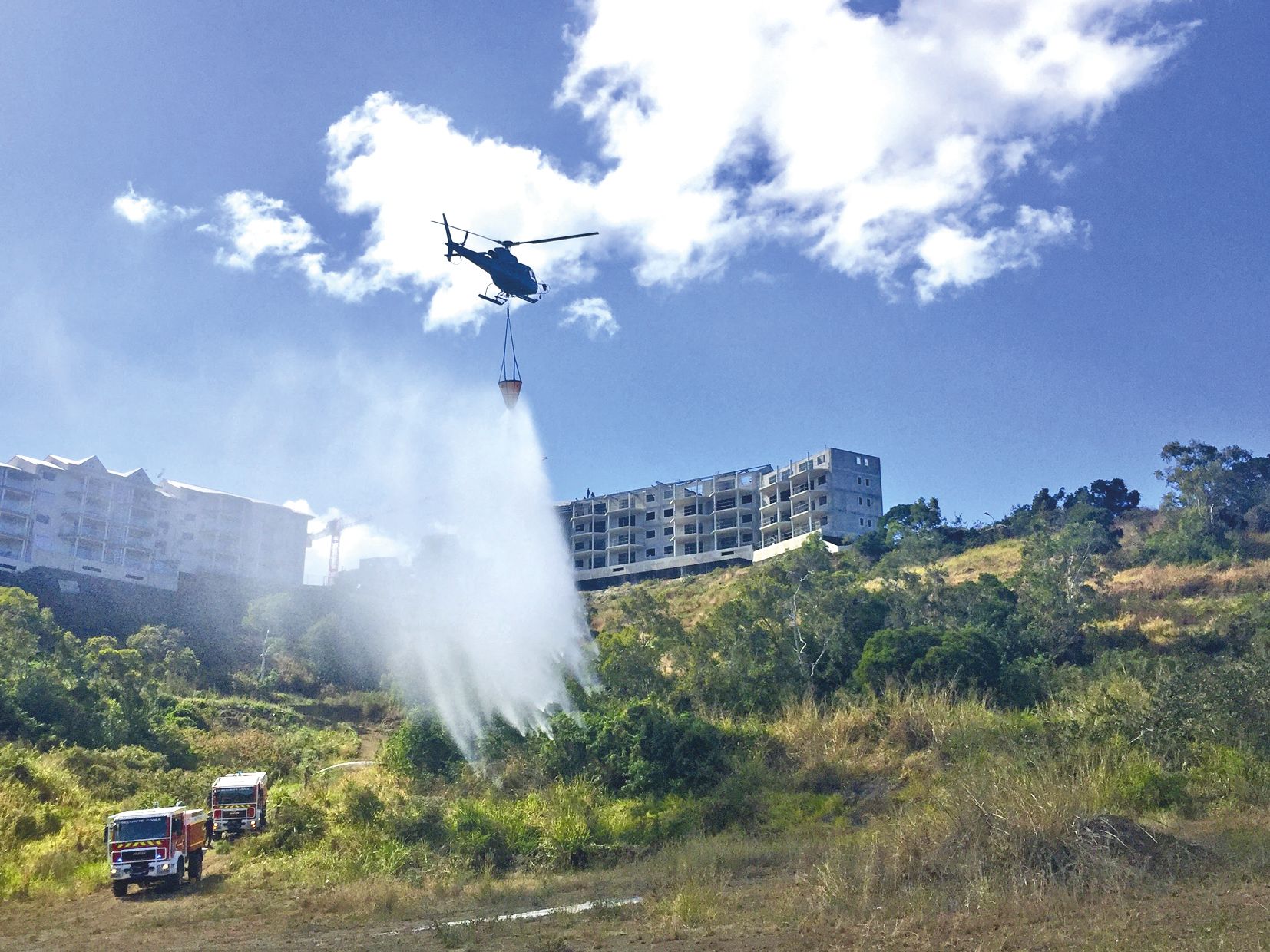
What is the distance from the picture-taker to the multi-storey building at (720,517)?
99562 millimetres

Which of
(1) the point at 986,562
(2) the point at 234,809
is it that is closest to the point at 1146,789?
(2) the point at 234,809

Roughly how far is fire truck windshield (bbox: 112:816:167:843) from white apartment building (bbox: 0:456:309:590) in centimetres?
6732

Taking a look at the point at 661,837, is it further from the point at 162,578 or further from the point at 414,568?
the point at 162,578

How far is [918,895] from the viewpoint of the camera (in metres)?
17.9

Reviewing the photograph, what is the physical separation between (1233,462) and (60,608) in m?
86.3

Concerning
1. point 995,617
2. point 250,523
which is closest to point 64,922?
point 995,617

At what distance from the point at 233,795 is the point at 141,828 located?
726cm

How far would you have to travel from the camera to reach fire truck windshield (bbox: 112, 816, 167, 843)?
24.7 metres

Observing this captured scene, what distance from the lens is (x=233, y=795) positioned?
3186cm

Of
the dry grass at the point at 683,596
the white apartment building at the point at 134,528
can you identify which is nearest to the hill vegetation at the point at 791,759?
the dry grass at the point at 683,596

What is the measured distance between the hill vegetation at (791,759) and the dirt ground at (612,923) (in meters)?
0.37

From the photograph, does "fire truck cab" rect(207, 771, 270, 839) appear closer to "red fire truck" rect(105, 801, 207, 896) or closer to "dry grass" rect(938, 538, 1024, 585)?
"red fire truck" rect(105, 801, 207, 896)

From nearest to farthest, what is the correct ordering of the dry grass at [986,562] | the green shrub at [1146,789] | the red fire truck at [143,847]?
the red fire truck at [143,847], the green shrub at [1146,789], the dry grass at [986,562]

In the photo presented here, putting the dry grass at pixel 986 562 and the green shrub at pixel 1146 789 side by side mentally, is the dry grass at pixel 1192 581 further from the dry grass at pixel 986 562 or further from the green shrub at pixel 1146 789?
the green shrub at pixel 1146 789
